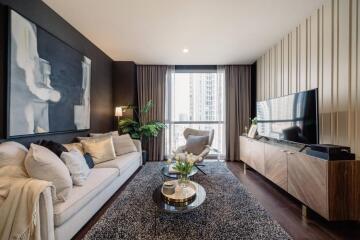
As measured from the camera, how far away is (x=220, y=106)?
16.9 ft

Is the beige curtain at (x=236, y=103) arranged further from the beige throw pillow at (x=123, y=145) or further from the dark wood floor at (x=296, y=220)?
the beige throw pillow at (x=123, y=145)

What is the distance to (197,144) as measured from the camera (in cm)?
407

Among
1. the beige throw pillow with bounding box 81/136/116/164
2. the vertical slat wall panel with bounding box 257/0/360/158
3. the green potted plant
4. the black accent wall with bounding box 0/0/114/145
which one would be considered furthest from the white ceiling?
the beige throw pillow with bounding box 81/136/116/164

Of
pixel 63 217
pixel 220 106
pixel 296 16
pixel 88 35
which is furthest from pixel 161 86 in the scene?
pixel 63 217

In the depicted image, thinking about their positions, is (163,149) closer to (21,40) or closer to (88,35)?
(88,35)

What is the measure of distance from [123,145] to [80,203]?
76.9 inches

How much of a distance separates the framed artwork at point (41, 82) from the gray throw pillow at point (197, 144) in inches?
80.4

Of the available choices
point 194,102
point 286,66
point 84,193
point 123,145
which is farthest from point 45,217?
point 194,102

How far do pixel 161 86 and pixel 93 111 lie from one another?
186 centimetres

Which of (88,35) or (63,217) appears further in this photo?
(88,35)

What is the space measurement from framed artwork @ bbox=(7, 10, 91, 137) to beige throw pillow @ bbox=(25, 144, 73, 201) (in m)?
0.52

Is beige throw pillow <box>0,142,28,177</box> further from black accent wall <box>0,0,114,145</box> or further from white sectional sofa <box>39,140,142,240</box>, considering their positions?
white sectional sofa <box>39,140,142,240</box>

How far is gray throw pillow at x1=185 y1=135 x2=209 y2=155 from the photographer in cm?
403

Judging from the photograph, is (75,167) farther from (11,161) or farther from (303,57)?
(303,57)
